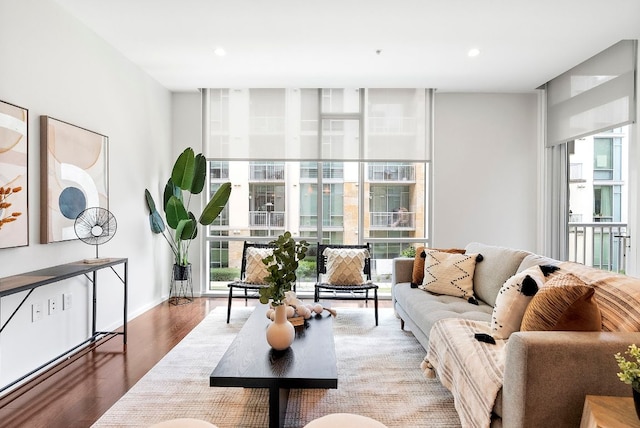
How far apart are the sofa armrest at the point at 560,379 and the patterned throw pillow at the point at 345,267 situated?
2.59 meters

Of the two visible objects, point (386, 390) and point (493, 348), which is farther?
point (386, 390)

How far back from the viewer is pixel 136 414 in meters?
2.18

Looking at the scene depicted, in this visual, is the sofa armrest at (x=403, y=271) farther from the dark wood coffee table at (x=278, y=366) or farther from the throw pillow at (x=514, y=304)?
the throw pillow at (x=514, y=304)

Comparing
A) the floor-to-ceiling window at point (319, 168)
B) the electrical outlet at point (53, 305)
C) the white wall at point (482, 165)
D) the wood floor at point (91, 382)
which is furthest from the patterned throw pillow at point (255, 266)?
the white wall at point (482, 165)

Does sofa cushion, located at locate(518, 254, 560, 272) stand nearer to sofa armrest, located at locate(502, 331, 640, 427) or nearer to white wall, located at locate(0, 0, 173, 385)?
sofa armrest, located at locate(502, 331, 640, 427)

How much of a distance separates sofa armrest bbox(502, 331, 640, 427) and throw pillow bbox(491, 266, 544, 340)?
1.77 feet

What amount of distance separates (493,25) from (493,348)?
2.65 m

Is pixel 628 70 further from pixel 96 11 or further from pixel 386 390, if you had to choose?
pixel 96 11

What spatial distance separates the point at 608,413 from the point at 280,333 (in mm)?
1450

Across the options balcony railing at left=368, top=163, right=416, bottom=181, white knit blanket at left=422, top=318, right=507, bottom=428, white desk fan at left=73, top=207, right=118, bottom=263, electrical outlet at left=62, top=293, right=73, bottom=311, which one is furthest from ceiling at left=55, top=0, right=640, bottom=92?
white knit blanket at left=422, top=318, right=507, bottom=428

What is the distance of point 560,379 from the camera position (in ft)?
4.89

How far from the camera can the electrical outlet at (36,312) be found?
2674mm

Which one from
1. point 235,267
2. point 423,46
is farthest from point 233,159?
point 423,46

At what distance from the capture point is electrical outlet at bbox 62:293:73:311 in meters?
2.99
